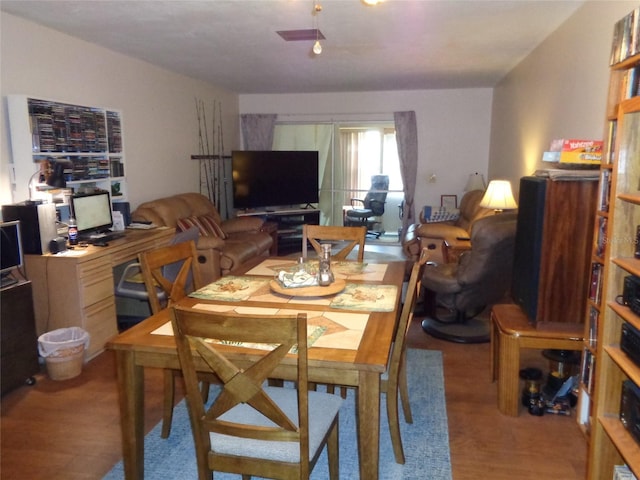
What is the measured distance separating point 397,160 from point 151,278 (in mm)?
5883

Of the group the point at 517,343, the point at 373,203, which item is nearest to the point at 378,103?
the point at 373,203

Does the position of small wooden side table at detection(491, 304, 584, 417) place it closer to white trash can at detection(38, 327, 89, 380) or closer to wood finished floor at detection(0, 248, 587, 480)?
wood finished floor at detection(0, 248, 587, 480)

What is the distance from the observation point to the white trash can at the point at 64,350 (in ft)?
9.93

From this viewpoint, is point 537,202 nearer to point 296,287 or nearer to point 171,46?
point 296,287

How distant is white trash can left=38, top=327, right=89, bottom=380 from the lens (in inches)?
119

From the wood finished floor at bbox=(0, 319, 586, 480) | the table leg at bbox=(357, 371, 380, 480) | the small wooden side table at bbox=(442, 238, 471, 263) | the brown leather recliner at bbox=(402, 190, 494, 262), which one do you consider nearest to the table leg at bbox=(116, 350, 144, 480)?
the wood finished floor at bbox=(0, 319, 586, 480)

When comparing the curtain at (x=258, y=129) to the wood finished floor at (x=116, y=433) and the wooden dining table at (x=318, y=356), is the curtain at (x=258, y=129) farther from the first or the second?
the wooden dining table at (x=318, y=356)

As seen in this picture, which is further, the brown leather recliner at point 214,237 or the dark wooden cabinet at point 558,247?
the brown leather recliner at point 214,237

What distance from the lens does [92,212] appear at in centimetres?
380

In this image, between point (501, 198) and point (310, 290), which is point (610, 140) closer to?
point (310, 290)

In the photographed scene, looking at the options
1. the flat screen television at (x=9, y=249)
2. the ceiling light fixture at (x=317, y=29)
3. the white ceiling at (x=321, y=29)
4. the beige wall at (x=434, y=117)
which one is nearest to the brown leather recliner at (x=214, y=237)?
the white ceiling at (x=321, y=29)

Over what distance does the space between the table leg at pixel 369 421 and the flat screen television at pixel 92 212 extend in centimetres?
285

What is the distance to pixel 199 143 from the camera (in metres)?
6.23

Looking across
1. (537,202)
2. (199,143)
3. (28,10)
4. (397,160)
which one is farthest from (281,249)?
(537,202)
